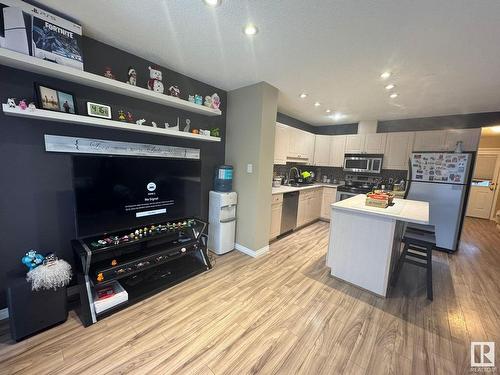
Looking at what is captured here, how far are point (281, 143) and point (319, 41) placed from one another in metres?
2.15

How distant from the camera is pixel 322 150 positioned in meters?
5.13

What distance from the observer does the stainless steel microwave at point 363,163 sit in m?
4.32

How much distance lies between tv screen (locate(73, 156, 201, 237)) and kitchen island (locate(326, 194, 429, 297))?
1861mm

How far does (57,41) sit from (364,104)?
13.4ft

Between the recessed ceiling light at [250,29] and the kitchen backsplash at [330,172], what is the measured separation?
2982 millimetres

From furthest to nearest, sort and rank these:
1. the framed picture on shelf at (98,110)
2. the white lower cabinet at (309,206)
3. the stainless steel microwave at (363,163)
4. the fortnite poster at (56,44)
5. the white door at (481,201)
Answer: the white door at (481,201) → the stainless steel microwave at (363,163) → the white lower cabinet at (309,206) → the framed picture on shelf at (98,110) → the fortnite poster at (56,44)

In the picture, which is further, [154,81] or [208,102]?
[208,102]

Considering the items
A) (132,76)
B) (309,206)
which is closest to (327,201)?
(309,206)

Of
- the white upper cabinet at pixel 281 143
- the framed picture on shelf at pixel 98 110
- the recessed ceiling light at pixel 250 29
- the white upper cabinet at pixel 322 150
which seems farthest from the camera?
the white upper cabinet at pixel 322 150

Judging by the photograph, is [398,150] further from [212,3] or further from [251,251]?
[212,3]

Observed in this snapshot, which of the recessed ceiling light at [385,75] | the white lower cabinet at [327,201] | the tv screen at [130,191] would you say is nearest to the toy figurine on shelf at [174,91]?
the tv screen at [130,191]

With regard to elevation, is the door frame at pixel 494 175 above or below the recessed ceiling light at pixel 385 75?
below

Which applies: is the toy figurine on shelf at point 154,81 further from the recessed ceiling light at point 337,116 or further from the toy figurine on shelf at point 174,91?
the recessed ceiling light at point 337,116

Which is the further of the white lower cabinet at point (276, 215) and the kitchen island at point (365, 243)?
the white lower cabinet at point (276, 215)
